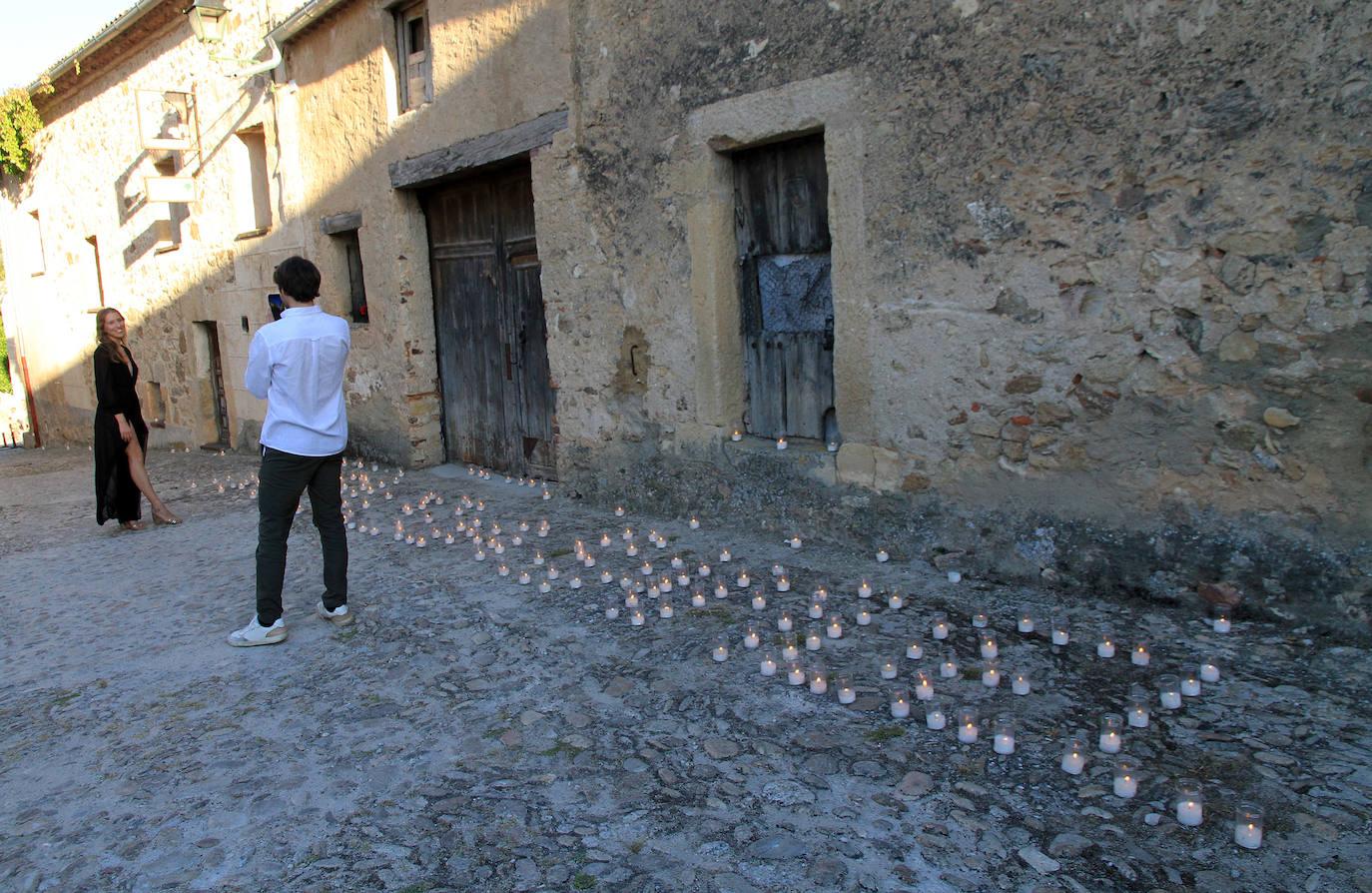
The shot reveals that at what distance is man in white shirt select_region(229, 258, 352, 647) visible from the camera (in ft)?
12.4

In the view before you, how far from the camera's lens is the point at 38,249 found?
Result: 15672mm

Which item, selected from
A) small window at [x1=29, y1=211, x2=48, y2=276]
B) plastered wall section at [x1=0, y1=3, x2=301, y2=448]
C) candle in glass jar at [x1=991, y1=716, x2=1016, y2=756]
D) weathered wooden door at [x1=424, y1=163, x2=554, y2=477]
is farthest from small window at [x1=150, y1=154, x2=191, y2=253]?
candle in glass jar at [x1=991, y1=716, x2=1016, y2=756]

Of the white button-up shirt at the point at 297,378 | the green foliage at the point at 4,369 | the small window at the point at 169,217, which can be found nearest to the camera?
the white button-up shirt at the point at 297,378

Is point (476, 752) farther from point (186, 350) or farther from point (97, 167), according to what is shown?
point (97, 167)

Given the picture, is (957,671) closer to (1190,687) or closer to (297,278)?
(1190,687)

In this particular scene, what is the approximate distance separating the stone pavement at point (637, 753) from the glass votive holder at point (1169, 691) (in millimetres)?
47

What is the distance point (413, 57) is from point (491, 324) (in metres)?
2.33

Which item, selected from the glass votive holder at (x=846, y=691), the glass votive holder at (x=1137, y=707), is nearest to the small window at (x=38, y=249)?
the glass votive holder at (x=846, y=691)

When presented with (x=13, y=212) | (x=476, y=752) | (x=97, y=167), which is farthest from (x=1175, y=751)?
(x=13, y=212)

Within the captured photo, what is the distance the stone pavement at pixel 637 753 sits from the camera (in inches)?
88.0

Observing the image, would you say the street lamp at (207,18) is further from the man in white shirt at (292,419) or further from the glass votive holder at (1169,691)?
the glass votive holder at (1169,691)

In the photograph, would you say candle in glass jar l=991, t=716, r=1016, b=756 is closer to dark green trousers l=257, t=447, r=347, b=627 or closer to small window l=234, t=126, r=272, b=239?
dark green trousers l=257, t=447, r=347, b=627

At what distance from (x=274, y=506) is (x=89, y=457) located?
35.7 ft

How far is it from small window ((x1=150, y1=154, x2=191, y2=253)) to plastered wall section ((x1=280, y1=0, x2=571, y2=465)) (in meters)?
3.60
